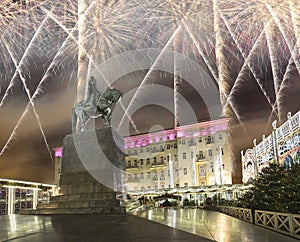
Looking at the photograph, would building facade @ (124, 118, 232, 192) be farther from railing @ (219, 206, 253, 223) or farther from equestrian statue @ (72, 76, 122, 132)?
equestrian statue @ (72, 76, 122, 132)

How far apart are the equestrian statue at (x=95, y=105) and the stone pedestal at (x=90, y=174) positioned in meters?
1.09

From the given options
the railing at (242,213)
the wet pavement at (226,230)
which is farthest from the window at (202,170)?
the wet pavement at (226,230)

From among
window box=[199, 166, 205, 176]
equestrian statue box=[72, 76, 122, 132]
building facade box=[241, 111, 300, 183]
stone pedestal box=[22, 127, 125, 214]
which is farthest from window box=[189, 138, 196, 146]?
equestrian statue box=[72, 76, 122, 132]

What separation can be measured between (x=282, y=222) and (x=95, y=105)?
13.4m

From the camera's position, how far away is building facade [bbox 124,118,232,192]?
62.7 metres

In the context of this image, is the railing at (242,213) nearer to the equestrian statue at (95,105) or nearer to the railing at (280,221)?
the railing at (280,221)

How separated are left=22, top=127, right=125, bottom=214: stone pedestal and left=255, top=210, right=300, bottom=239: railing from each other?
275 inches

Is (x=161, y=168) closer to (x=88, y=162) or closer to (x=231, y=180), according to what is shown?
(x=231, y=180)

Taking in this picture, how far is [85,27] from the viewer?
2020 cm

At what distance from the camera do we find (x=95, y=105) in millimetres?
19734

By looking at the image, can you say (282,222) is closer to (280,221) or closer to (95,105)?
(280,221)

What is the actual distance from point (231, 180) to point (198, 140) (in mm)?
11321

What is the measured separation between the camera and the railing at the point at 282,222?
10039 millimetres

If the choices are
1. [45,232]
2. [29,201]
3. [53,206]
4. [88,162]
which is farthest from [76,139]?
[29,201]
